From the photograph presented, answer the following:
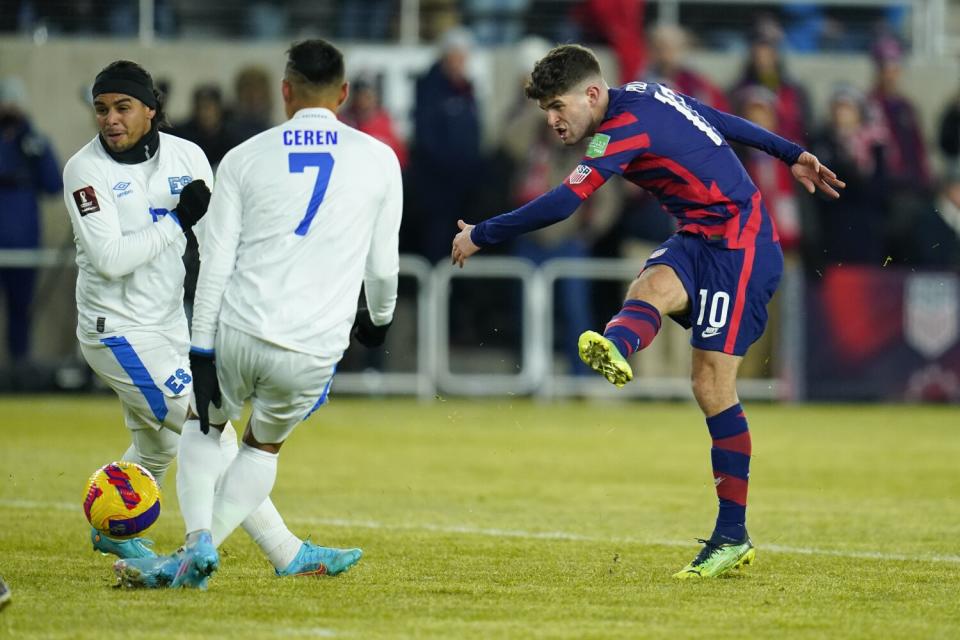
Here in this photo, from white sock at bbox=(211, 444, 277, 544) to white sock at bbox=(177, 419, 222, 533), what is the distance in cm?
4

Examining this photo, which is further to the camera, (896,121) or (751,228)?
(896,121)

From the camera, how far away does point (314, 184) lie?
6.57 m

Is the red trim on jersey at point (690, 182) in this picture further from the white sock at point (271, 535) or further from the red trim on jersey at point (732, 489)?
the white sock at point (271, 535)

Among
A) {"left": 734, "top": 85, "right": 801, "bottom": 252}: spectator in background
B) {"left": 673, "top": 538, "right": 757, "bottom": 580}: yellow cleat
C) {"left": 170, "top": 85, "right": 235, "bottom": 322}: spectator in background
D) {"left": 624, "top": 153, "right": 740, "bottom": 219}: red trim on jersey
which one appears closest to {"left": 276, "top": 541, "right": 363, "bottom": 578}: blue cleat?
{"left": 673, "top": 538, "right": 757, "bottom": 580}: yellow cleat

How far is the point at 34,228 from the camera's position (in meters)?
17.4

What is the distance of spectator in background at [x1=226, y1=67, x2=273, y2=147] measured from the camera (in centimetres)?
1722

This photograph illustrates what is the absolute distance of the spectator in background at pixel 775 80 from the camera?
695 inches

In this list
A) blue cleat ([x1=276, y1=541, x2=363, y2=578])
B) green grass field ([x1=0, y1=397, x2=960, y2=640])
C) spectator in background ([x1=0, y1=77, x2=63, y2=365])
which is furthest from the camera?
spectator in background ([x1=0, y1=77, x2=63, y2=365])

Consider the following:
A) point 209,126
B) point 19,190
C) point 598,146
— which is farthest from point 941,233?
point 598,146

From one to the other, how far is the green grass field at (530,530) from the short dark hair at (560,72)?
2081 millimetres

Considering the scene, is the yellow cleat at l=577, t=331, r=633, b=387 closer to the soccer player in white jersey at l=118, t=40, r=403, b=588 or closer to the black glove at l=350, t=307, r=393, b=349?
the black glove at l=350, t=307, r=393, b=349

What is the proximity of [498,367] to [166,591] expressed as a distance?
37.1 feet

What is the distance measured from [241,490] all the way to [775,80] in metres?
12.2

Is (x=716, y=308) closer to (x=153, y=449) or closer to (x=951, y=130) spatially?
(x=153, y=449)
